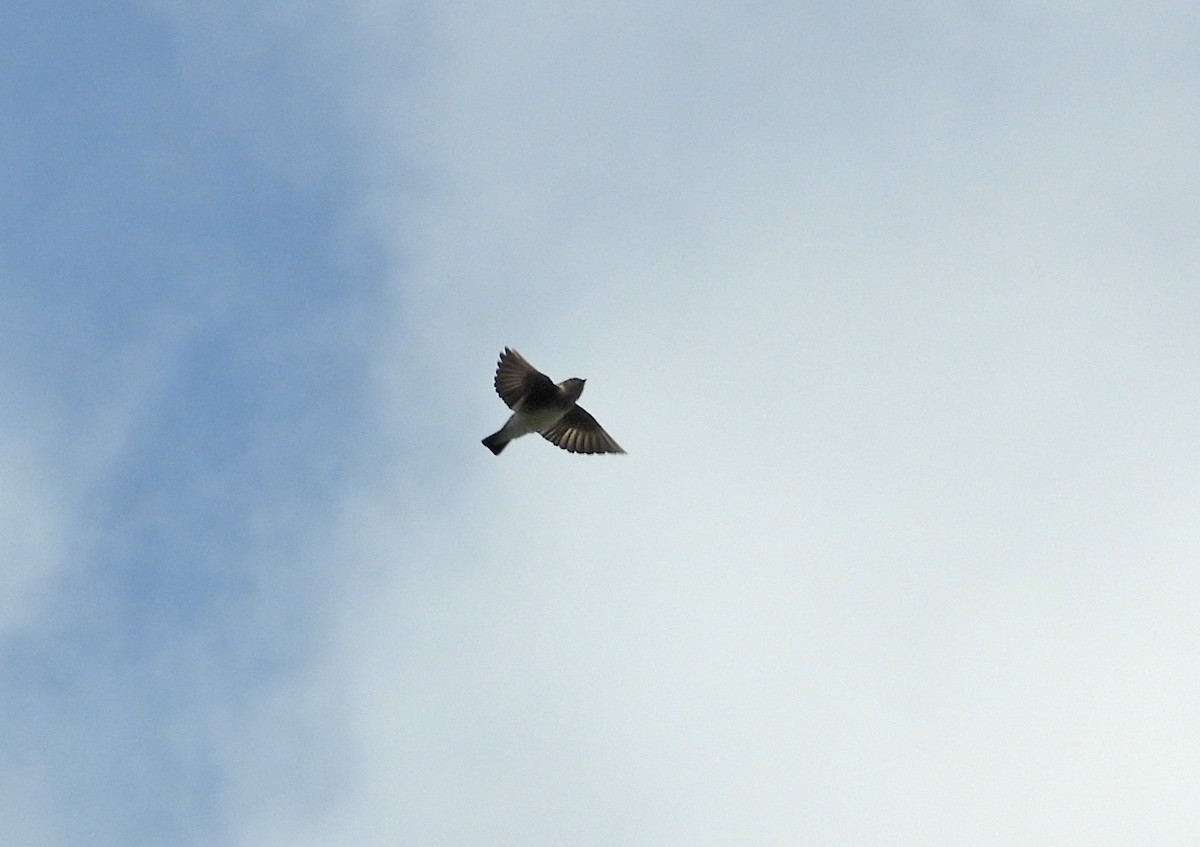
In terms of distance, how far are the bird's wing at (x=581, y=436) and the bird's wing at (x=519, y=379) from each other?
6.64 feet

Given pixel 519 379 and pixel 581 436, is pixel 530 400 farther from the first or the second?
pixel 581 436

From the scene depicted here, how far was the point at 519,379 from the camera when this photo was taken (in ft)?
104

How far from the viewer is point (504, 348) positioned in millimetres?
31734

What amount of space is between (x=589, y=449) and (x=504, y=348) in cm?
380

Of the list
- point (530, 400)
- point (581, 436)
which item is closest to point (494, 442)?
point (530, 400)

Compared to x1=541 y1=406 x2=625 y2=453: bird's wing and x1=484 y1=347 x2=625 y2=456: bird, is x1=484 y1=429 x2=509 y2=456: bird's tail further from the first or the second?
x1=541 y1=406 x2=625 y2=453: bird's wing

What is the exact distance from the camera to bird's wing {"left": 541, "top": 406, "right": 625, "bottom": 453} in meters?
33.8

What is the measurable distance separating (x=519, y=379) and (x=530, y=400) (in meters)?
0.56

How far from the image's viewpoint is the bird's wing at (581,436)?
3384cm

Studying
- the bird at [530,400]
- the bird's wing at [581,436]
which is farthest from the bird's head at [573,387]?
the bird's wing at [581,436]

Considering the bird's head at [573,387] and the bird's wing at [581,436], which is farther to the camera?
the bird's wing at [581,436]

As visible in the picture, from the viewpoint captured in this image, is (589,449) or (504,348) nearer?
(504,348)

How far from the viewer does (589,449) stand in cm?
3400

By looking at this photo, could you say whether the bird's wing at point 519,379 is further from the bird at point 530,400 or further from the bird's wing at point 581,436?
the bird's wing at point 581,436
